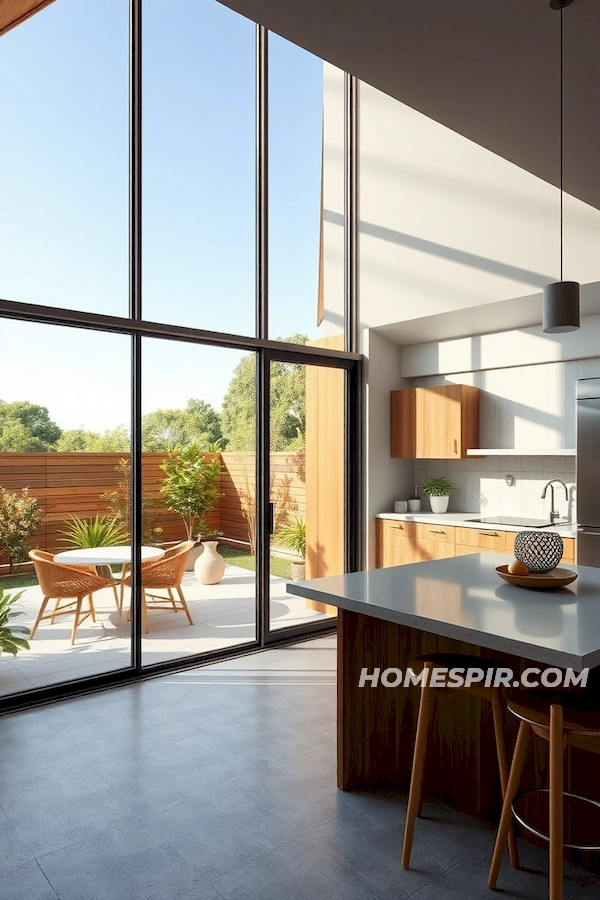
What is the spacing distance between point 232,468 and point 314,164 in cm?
261

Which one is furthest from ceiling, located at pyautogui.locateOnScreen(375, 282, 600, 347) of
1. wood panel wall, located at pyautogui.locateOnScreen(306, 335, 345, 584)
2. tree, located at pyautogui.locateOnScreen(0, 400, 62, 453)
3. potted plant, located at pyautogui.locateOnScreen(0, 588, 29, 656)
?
potted plant, located at pyautogui.locateOnScreen(0, 588, 29, 656)

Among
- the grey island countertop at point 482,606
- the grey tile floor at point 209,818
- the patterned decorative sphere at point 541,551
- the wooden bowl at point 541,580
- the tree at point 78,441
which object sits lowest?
the grey tile floor at point 209,818

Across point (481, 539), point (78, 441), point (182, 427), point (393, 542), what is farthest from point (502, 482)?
point (78, 441)

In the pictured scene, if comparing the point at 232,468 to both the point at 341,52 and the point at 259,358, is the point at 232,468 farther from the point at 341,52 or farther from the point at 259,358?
the point at 341,52

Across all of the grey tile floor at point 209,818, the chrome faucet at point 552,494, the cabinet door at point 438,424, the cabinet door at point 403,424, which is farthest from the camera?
the cabinet door at point 403,424

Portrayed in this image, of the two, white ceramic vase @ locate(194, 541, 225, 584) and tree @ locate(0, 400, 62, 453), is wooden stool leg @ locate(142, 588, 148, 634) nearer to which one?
white ceramic vase @ locate(194, 541, 225, 584)

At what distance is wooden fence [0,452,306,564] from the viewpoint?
3.94m

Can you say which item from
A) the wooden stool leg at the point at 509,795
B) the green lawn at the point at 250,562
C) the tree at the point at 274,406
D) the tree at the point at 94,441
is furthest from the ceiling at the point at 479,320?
the wooden stool leg at the point at 509,795

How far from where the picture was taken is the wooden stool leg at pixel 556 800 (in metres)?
1.86

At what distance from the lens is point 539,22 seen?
2.12 metres

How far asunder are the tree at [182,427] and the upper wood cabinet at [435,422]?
1.78m

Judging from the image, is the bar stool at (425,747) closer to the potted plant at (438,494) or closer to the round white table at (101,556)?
the round white table at (101,556)

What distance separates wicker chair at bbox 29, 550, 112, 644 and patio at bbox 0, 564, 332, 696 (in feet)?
0.12

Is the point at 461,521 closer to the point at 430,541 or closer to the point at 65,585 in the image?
the point at 430,541
